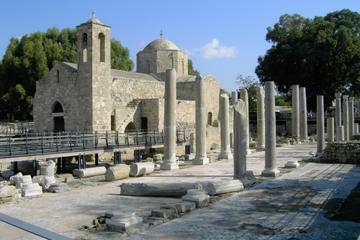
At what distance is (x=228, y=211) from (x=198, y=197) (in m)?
1.09

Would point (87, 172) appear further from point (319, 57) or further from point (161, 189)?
point (319, 57)

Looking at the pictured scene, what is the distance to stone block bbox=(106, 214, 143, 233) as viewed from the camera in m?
8.50

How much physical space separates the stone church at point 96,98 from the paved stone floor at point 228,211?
589 inches

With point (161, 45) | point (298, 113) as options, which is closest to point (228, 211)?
point (298, 113)

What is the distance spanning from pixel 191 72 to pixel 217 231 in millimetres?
61932

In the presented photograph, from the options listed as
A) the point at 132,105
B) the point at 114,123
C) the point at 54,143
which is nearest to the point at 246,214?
the point at 54,143

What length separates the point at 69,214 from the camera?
33.7ft

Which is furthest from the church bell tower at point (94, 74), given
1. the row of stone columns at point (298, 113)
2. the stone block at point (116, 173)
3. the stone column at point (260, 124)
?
the row of stone columns at point (298, 113)

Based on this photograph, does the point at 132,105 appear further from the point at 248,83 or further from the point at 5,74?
the point at 248,83

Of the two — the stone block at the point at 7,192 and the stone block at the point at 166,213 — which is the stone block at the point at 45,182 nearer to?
the stone block at the point at 7,192

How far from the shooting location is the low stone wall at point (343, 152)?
20.2 metres

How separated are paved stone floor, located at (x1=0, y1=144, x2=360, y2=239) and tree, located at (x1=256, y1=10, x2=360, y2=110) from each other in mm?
31075

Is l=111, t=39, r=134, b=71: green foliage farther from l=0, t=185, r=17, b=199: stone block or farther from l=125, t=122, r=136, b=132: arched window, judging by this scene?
l=0, t=185, r=17, b=199: stone block

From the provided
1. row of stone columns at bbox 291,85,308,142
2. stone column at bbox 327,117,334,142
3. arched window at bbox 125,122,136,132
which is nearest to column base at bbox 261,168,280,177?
stone column at bbox 327,117,334,142
